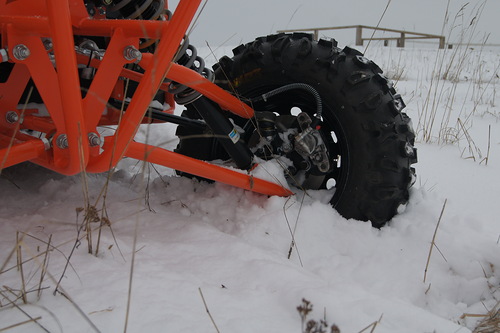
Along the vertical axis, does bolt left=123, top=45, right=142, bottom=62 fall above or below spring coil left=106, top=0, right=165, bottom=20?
below

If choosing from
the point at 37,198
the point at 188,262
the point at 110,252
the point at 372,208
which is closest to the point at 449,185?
the point at 372,208

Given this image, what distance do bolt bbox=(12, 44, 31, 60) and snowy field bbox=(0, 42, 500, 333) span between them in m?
0.40

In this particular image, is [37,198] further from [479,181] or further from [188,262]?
[479,181]

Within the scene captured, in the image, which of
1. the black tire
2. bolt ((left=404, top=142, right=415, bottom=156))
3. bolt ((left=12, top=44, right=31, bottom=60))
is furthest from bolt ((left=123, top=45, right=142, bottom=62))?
bolt ((left=404, top=142, right=415, bottom=156))

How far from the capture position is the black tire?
1580 mm

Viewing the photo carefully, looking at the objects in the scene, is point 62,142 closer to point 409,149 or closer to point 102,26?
point 102,26

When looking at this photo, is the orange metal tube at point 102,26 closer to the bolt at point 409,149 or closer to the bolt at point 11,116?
the bolt at point 11,116

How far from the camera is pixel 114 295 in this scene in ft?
3.34

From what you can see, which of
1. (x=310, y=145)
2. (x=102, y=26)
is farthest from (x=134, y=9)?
(x=310, y=145)

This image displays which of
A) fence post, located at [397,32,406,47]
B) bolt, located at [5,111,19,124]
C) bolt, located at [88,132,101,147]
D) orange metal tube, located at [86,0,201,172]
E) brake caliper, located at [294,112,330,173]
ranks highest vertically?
orange metal tube, located at [86,0,201,172]

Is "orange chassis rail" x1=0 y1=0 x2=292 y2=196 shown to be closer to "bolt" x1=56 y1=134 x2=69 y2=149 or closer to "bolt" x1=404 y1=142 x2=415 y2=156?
"bolt" x1=56 y1=134 x2=69 y2=149

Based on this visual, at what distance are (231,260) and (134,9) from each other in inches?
42.2

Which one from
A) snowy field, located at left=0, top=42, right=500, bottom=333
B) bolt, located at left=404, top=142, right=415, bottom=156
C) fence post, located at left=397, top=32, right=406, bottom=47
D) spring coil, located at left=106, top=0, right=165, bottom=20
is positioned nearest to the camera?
snowy field, located at left=0, top=42, right=500, bottom=333

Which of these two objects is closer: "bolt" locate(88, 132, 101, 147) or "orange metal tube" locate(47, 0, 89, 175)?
"orange metal tube" locate(47, 0, 89, 175)
